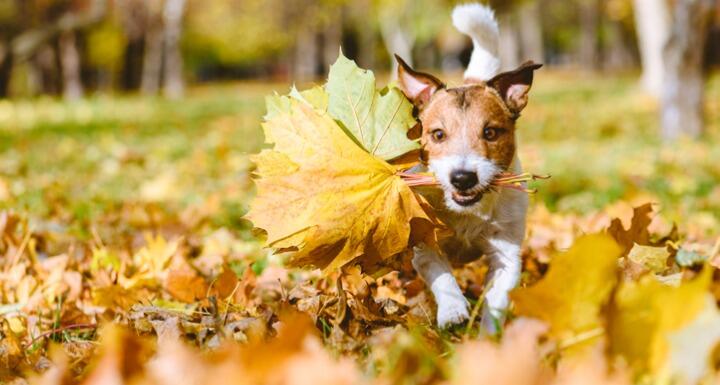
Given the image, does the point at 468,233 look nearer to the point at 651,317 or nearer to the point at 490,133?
the point at 490,133

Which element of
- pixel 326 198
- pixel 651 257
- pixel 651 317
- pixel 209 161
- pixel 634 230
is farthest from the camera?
pixel 209 161

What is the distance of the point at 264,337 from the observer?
6.82ft

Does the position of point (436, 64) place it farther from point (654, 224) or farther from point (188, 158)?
point (654, 224)

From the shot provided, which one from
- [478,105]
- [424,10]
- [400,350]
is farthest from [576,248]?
[424,10]

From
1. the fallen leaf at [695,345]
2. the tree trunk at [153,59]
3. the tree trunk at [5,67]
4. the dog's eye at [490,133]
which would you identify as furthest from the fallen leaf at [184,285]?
the tree trunk at [153,59]

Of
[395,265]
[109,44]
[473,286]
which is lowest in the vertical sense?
[109,44]

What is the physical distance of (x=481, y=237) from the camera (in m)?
3.05

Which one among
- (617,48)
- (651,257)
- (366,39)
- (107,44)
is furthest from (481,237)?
(617,48)

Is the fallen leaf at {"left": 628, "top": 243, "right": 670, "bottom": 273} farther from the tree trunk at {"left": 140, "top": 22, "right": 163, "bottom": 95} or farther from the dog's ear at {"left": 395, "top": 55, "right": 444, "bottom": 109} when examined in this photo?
the tree trunk at {"left": 140, "top": 22, "right": 163, "bottom": 95}

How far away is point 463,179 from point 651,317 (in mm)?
1260

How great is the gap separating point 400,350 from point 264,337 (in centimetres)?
62

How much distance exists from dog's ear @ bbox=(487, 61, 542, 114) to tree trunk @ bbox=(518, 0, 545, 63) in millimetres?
42003

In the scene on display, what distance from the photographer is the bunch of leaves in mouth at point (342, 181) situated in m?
2.45

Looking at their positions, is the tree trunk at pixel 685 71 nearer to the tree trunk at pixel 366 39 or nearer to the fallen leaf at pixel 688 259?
the fallen leaf at pixel 688 259
